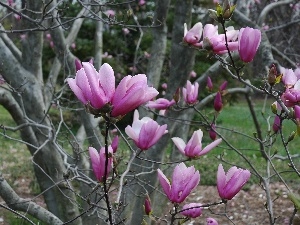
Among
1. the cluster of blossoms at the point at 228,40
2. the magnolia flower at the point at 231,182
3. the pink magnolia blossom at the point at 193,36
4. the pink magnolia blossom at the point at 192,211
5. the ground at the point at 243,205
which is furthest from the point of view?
the ground at the point at 243,205

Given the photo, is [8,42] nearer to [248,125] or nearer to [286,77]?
[286,77]

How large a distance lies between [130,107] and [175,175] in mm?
382

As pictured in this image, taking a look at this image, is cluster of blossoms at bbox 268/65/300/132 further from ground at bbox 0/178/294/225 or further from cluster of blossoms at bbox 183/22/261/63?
ground at bbox 0/178/294/225

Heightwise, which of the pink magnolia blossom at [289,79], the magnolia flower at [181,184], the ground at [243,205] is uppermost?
the pink magnolia blossom at [289,79]

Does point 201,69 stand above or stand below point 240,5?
below

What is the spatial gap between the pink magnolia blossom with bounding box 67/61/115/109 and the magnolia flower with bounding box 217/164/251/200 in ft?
1.45

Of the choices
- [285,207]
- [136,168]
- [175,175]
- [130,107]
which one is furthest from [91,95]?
[285,207]

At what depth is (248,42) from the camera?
146 cm

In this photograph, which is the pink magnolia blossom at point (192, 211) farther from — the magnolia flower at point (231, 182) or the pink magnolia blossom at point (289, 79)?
the pink magnolia blossom at point (289, 79)

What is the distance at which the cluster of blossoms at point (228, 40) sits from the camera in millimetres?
1453

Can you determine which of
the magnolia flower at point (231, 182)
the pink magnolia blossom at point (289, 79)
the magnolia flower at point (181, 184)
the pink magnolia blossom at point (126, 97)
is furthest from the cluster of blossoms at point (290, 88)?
the pink magnolia blossom at point (126, 97)

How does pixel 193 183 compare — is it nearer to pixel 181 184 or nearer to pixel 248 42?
pixel 181 184

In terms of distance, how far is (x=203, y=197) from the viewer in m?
6.17

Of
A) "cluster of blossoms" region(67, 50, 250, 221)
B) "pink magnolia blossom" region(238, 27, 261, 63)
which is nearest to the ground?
"cluster of blossoms" region(67, 50, 250, 221)
